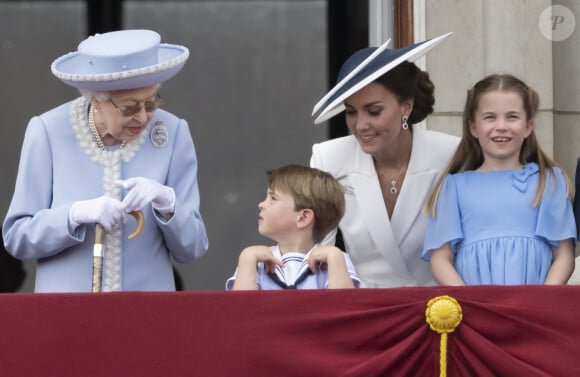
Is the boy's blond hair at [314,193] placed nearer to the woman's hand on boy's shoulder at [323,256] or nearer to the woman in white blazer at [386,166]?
the woman's hand on boy's shoulder at [323,256]

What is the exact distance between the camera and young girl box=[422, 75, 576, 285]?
4.16m

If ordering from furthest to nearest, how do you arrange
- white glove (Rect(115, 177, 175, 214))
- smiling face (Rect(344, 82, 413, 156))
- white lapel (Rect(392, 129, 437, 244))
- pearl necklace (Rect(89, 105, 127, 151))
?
1. white lapel (Rect(392, 129, 437, 244))
2. smiling face (Rect(344, 82, 413, 156))
3. pearl necklace (Rect(89, 105, 127, 151))
4. white glove (Rect(115, 177, 175, 214))

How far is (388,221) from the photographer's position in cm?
456

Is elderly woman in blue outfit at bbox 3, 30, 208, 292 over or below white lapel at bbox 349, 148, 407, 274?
over

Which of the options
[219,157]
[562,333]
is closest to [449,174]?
[562,333]

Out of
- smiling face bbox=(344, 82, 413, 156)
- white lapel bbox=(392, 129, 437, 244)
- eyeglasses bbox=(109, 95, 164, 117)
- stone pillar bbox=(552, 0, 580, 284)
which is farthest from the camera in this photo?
stone pillar bbox=(552, 0, 580, 284)

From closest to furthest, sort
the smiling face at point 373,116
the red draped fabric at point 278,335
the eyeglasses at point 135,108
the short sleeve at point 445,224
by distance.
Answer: the red draped fabric at point 278,335
the eyeglasses at point 135,108
the short sleeve at point 445,224
the smiling face at point 373,116

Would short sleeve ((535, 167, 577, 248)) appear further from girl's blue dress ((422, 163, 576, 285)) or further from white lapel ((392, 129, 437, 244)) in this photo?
white lapel ((392, 129, 437, 244))

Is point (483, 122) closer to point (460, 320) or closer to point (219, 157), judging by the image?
point (460, 320)

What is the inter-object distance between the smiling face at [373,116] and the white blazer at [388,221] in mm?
152

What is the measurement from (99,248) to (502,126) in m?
1.19

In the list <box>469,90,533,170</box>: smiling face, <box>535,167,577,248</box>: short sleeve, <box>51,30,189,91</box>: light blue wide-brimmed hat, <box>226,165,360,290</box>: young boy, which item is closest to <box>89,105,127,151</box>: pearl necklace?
<box>51,30,189,91</box>: light blue wide-brimmed hat

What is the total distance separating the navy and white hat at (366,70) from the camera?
4.32m

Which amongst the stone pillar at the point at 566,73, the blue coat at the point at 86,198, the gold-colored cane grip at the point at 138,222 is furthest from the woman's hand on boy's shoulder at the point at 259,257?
the stone pillar at the point at 566,73
